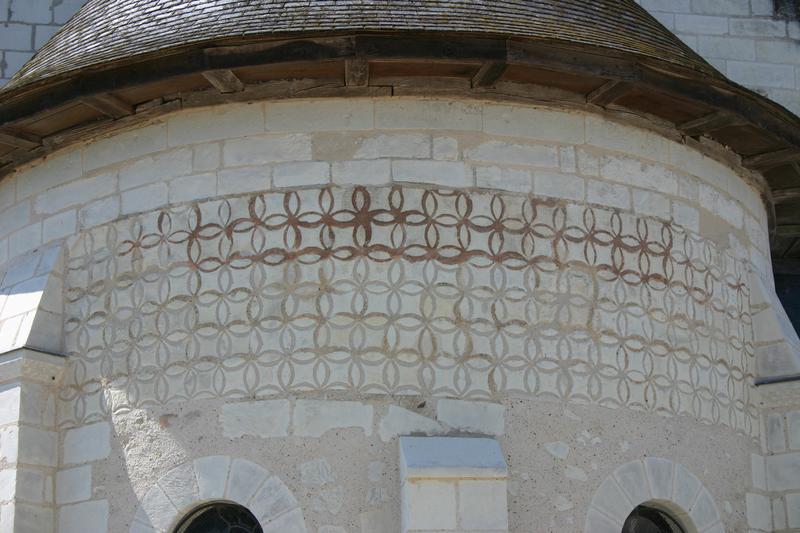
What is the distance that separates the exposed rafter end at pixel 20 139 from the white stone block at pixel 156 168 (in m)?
0.71

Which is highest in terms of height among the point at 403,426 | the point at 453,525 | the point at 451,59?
the point at 451,59

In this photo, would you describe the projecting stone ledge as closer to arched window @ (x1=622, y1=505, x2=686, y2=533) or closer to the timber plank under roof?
arched window @ (x1=622, y1=505, x2=686, y2=533)

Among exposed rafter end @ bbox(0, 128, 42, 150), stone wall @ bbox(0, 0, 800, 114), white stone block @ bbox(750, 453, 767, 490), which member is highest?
stone wall @ bbox(0, 0, 800, 114)

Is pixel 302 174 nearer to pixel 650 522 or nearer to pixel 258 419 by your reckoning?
pixel 258 419

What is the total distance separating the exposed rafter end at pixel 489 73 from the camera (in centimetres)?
827

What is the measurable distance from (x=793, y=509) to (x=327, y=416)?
296cm

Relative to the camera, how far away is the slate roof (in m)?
8.20

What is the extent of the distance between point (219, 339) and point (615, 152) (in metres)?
2.67

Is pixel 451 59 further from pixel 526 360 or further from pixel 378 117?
pixel 526 360

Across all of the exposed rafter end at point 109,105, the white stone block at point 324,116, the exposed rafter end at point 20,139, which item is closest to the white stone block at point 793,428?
the white stone block at point 324,116

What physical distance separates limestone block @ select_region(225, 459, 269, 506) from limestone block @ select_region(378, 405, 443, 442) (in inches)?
26.8

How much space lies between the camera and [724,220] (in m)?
9.35

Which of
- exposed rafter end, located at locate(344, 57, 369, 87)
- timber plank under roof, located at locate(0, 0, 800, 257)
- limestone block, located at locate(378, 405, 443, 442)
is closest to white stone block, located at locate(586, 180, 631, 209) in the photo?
→ timber plank under roof, located at locate(0, 0, 800, 257)

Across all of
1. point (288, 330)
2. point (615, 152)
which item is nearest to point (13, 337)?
point (288, 330)
